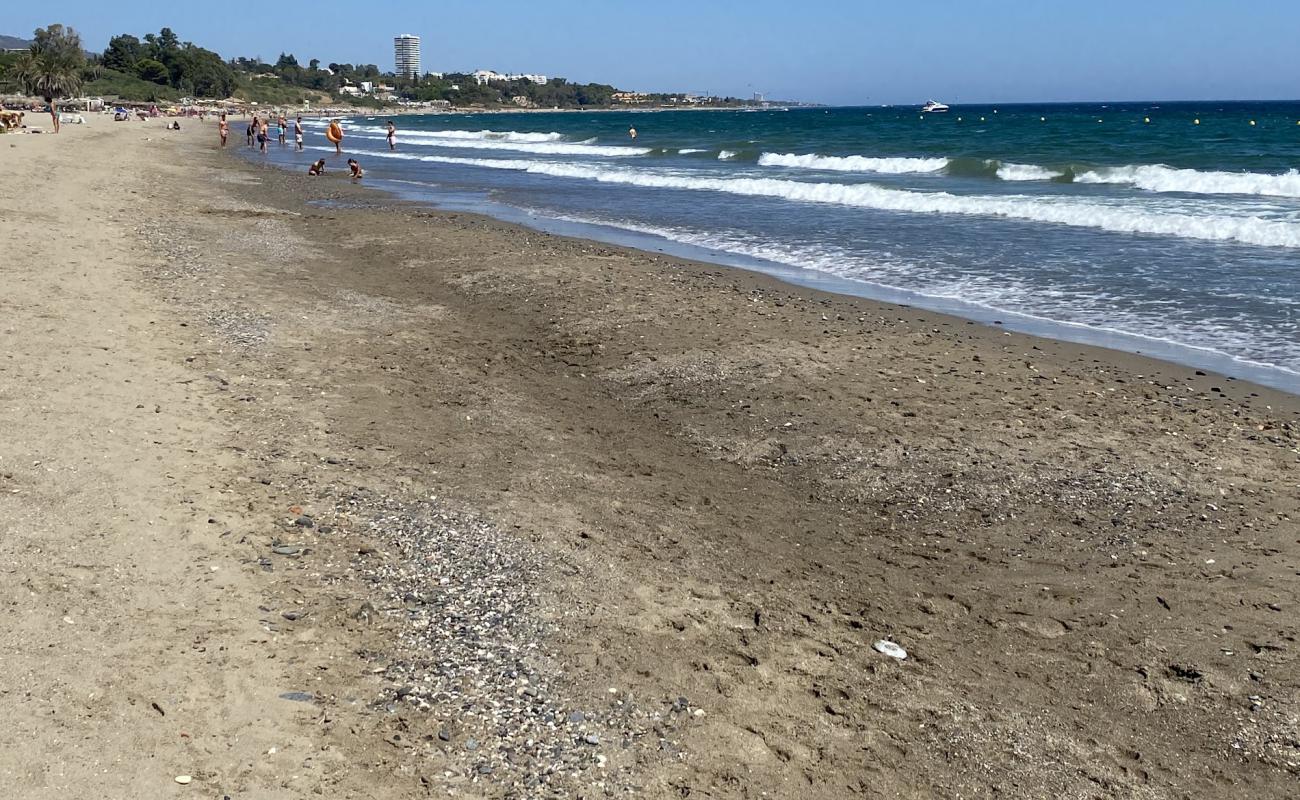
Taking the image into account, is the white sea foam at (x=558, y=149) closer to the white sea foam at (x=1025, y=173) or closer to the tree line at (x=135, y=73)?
the white sea foam at (x=1025, y=173)

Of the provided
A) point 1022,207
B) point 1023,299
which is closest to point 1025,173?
point 1022,207

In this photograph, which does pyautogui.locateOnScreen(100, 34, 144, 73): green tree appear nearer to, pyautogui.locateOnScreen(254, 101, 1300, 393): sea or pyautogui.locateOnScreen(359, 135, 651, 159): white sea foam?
pyautogui.locateOnScreen(359, 135, 651, 159): white sea foam

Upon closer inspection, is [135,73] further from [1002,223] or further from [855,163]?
[1002,223]

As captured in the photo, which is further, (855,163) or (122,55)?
(122,55)

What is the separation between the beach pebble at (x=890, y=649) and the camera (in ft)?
14.5

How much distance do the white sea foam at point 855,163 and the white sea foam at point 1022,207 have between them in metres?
7.28

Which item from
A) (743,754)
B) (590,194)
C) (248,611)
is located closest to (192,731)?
(248,611)

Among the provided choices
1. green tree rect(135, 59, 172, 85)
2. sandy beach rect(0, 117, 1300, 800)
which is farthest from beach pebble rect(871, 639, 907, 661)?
green tree rect(135, 59, 172, 85)

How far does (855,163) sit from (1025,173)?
7281 mm

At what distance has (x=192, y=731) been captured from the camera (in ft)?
11.5

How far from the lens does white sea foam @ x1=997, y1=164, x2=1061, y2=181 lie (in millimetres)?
30344

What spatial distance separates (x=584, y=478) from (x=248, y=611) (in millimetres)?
2443

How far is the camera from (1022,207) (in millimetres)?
21062

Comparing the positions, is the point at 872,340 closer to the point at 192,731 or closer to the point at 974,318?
the point at 974,318
